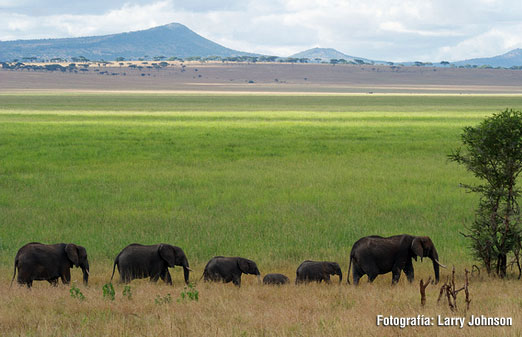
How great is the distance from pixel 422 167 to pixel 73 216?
1597 cm

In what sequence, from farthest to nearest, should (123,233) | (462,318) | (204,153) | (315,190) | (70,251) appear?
1. (204,153)
2. (315,190)
3. (123,233)
4. (70,251)
5. (462,318)

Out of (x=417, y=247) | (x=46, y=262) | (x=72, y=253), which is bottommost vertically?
(x=46, y=262)

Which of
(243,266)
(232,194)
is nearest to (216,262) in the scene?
(243,266)

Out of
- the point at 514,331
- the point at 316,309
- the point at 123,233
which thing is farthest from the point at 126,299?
the point at 123,233

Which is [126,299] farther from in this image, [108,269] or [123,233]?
[123,233]

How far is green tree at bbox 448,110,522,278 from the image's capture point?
37.1 feet

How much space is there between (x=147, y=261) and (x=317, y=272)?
2.70 metres

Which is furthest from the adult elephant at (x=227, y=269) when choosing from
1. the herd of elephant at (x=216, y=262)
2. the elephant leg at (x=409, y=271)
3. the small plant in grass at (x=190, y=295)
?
the elephant leg at (x=409, y=271)

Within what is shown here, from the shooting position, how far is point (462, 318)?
790 centimetres

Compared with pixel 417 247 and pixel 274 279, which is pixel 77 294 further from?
pixel 417 247

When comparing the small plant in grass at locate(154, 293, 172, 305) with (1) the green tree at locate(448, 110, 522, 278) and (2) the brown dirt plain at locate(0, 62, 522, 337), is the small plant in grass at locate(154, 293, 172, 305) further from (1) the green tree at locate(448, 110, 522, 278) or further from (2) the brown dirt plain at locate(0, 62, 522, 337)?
(1) the green tree at locate(448, 110, 522, 278)

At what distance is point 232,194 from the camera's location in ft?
67.6

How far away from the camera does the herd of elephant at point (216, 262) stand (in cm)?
1012

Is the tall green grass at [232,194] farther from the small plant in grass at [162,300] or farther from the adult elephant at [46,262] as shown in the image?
the small plant in grass at [162,300]
